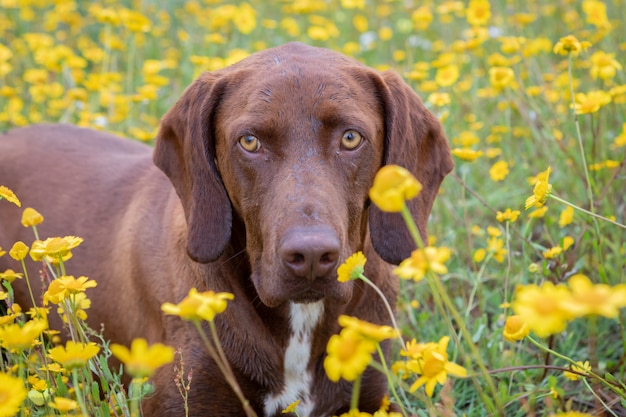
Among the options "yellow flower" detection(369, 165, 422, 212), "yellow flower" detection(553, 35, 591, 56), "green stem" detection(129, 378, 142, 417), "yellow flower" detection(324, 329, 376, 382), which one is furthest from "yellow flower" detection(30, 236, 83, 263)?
"yellow flower" detection(553, 35, 591, 56)

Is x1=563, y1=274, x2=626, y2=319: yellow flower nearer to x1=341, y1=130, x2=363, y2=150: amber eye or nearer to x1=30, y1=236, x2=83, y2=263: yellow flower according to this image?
x1=30, y1=236, x2=83, y2=263: yellow flower

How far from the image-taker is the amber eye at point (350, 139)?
2.71 m

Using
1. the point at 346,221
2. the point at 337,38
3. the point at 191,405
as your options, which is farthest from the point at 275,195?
the point at 337,38

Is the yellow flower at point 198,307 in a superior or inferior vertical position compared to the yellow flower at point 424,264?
inferior

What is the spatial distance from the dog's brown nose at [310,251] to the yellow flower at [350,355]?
73cm

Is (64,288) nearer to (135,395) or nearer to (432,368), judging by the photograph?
(135,395)

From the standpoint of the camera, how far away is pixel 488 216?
15.4 feet

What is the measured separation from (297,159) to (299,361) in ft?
2.60

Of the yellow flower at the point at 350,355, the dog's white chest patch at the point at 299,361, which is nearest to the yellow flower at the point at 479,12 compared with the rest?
the dog's white chest patch at the point at 299,361

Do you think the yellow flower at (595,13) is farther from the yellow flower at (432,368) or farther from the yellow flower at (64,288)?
the yellow flower at (64,288)

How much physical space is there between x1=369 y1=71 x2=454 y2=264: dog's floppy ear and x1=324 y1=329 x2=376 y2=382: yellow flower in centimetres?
127

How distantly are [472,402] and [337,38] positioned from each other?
4.53 m

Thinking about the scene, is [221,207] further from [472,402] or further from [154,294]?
[472,402]

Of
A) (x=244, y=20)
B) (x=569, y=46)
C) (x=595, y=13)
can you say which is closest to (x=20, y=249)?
(x=569, y=46)
